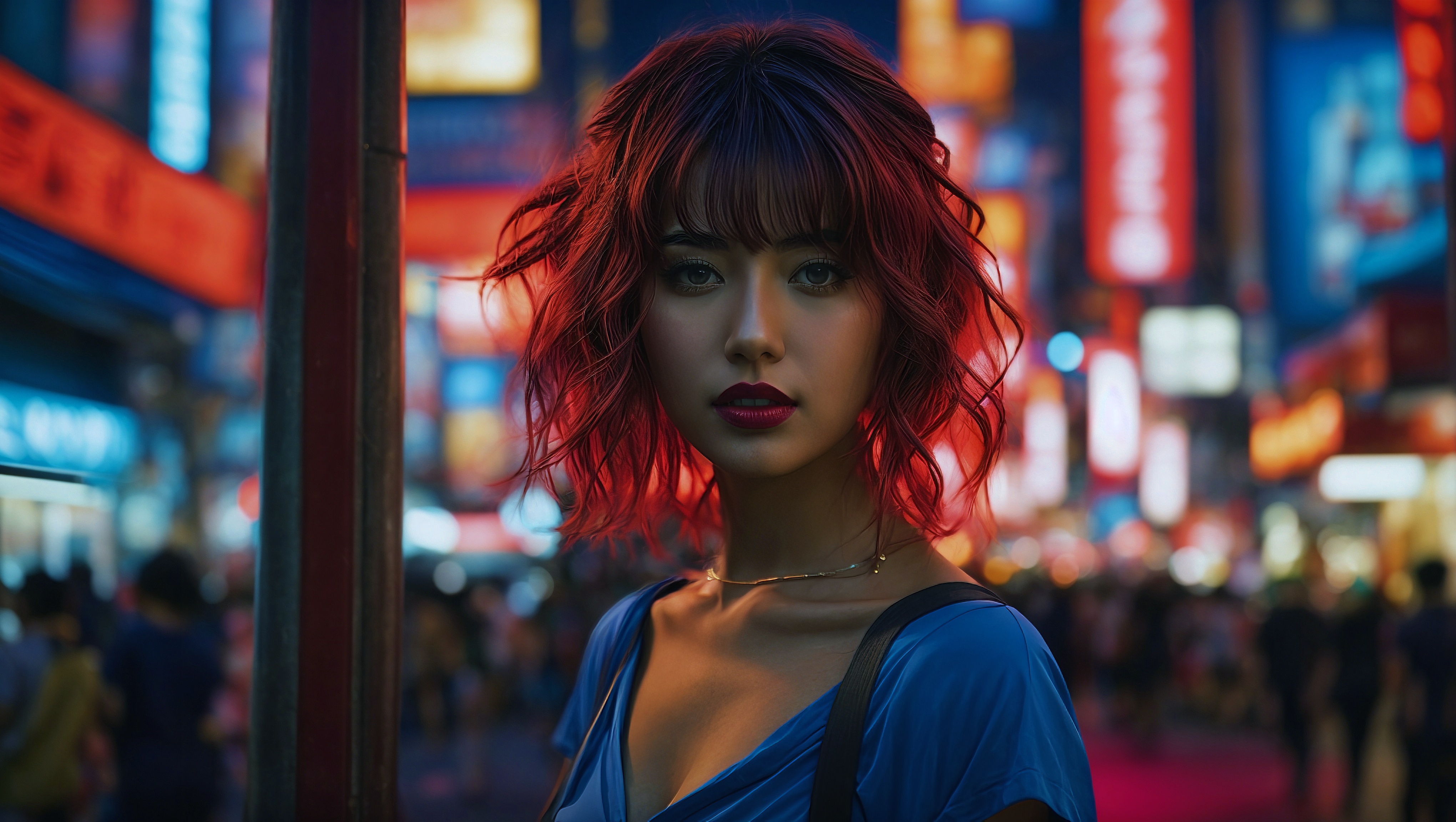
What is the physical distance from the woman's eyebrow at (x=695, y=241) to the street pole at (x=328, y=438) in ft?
1.24

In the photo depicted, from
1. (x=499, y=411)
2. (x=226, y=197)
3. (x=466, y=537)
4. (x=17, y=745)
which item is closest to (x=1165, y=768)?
(x=17, y=745)

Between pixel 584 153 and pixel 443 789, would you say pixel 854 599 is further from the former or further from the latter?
pixel 443 789

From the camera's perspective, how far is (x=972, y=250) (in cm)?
167

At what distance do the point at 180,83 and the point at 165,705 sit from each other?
6673 mm

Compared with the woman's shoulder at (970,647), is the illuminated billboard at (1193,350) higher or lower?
higher

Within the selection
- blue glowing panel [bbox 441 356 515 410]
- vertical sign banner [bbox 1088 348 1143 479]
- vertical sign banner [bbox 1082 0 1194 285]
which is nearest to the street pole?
vertical sign banner [bbox 1082 0 1194 285]

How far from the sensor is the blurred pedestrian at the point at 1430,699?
6.69 meters

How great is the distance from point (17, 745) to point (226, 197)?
6.41m

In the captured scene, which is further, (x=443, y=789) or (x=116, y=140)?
(x=443, y=789)

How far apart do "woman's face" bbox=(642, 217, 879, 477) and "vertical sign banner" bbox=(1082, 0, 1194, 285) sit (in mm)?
15959

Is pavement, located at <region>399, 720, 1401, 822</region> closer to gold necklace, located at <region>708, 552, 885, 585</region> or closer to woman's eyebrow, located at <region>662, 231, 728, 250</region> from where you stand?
gold necklace, located at <region>708, 552, 885, 585</region>

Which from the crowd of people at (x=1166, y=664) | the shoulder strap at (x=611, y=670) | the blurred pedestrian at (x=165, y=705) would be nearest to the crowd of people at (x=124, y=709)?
the blurred pedestrian at (x=165, y=705)

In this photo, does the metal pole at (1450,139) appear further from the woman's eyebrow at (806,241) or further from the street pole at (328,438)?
the street pole at (328,438)

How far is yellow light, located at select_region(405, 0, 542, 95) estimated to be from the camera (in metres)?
11.2
